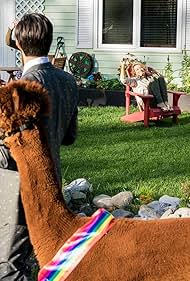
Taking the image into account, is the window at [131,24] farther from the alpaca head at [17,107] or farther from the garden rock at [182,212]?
the alpaca head at [17,107]

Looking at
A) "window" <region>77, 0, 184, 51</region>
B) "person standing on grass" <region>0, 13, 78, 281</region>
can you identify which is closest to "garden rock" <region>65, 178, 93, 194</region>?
"person standing on grass" <region>0, 13, 78, 281</region>

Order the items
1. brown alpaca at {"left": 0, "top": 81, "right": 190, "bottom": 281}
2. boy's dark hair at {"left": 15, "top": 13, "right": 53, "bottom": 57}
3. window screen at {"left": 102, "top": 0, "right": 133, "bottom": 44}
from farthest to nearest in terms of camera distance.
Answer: window screen at {"left": 102, "top": 0, "right": 133, "bottom": 44} < boy's dark hair at {"left": 15, "top": 13, "right": 53, "bottom": 57} < brown alpaca at {"left": 0, "top": 81, "right": 190, "bottom": 281}

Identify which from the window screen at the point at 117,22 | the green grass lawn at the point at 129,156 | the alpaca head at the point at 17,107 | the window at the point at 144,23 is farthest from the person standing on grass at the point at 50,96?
the window screen at the point at 117,22

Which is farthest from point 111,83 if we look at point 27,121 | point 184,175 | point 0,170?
point 27,121

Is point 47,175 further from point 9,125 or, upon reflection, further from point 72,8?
point 72,8

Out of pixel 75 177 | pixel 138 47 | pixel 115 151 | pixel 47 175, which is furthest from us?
pixel 138 47

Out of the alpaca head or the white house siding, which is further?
the white house siding

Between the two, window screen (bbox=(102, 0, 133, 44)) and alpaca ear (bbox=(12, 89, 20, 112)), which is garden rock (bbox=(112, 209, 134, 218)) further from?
window screen (bbox=(102, 0, 133, 44))

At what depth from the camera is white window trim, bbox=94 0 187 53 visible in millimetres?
15820

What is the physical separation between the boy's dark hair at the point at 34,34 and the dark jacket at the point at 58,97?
0.11 meters

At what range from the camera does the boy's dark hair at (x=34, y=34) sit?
12.2 ft

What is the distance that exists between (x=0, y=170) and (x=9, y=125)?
4.80 feet

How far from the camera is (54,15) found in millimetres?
16516

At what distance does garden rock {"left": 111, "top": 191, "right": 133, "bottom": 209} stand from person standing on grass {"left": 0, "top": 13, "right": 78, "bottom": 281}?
264 cm
